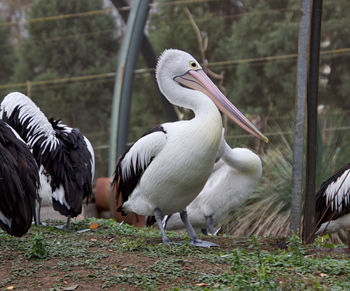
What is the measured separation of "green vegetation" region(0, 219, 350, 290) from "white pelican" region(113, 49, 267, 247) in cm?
42

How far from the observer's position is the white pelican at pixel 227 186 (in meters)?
6.91

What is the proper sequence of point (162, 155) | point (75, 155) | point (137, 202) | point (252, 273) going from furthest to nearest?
point (75, 155)
point (137, 202)
point (162, 155)
point (252, 273)

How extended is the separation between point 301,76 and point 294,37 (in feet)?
20.6

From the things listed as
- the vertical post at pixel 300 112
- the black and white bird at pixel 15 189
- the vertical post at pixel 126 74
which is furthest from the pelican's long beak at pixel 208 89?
the vertical post at pixel 126 74

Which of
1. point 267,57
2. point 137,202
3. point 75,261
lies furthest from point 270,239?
point 267,57

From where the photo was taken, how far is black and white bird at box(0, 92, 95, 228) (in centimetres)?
601

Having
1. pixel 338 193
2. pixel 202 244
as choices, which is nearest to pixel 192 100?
pixel 202 244

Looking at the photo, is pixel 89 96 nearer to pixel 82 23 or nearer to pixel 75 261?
pixel 82 23

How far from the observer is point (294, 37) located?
1152cm

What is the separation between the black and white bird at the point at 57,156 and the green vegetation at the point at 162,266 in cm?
68

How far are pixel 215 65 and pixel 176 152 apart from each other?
6864 millimetres

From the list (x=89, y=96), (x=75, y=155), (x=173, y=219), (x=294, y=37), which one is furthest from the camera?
(x=89, y=96)

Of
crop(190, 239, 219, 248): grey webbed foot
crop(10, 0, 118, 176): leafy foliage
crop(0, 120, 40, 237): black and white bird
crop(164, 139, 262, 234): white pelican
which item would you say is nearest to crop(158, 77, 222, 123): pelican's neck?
crop(190, 239, 219, 248): grey webbed foot

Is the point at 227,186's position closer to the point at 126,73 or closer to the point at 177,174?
the point at 177,174
